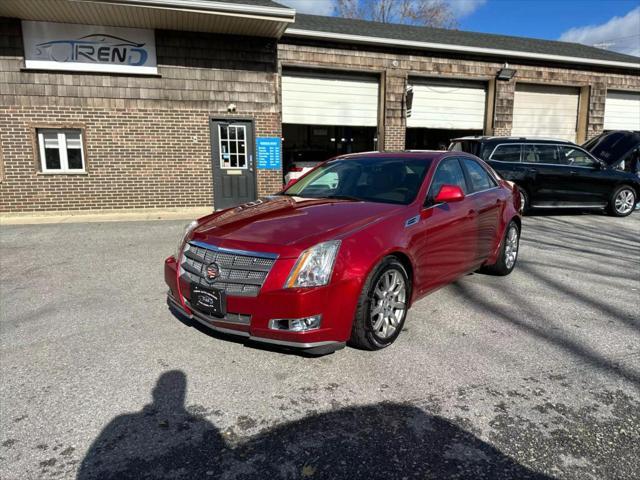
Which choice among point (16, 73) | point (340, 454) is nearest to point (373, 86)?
point (16, 73)

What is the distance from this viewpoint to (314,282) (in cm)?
292

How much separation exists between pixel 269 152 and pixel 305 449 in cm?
1057

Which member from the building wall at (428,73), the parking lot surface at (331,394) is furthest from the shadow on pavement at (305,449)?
the building wall at (428,73)

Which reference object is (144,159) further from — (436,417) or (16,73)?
(436,417)

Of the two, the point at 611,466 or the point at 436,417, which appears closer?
the point at 611,466

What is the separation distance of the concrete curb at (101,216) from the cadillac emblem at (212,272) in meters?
7.62

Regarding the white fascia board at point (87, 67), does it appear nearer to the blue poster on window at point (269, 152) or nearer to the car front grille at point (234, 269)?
the blue poster on window at point (269, 152)

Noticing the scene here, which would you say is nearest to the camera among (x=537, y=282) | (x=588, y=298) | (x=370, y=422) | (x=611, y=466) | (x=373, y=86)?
(x=611, y=466)

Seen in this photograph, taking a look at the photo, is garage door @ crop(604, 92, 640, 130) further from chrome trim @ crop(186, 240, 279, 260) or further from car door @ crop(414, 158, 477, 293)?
chrome trim @ crop(186, 240, 279, 260)

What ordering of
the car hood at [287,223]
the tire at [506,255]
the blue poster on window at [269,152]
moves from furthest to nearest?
the blue poster on window at [269,152]
the tire at [506,255]
the car hood at [287,223]

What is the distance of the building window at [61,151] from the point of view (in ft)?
35.4

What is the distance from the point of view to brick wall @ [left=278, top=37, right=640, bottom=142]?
12.5 meters

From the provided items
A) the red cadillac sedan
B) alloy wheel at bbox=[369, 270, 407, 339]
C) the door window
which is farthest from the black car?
alloy wheel at bbox=[369, 270, 407, 339]

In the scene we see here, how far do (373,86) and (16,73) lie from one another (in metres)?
9.05
